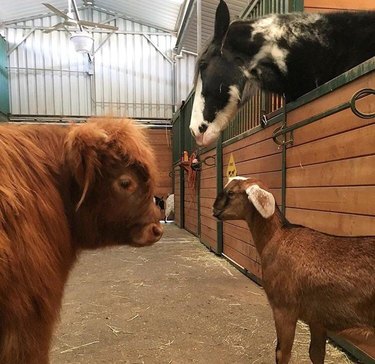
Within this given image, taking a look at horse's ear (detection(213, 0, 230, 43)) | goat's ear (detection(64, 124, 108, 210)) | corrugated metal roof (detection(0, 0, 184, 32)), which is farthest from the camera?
corrugated metal roof (detection(0, 0, 184, 32))

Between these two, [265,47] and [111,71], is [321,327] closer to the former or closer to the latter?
[265,47]

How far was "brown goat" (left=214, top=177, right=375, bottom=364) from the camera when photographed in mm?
1371

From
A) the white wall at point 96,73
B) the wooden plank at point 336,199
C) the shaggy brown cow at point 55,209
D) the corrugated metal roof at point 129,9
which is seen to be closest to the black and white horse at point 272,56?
the wooden plank at point 336,199

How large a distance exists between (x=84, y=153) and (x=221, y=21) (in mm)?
1586

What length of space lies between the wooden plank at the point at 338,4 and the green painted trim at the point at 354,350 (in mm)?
2276

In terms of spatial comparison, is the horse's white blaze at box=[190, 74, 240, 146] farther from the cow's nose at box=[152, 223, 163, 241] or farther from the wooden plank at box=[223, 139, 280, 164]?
the cow's nose at box=[152, 223, 163, 241]

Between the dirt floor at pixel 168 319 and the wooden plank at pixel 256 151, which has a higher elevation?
the wooden plank at pixel 256 151

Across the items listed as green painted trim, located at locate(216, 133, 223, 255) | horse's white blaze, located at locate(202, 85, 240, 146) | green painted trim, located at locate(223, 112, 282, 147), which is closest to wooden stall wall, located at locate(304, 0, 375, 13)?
green painted trim, located at locate(223, 112, 282, 147)

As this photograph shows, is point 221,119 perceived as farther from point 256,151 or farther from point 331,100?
point 256,151

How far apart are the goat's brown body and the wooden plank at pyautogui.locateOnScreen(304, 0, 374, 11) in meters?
1.90

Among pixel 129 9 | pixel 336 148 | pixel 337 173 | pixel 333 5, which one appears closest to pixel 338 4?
pixel 333 5

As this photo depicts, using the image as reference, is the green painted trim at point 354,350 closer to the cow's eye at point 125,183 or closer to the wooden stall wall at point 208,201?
the cow's eye at point 125,183

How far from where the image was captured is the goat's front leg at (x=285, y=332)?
5.05ft

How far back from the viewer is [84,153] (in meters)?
0.97
